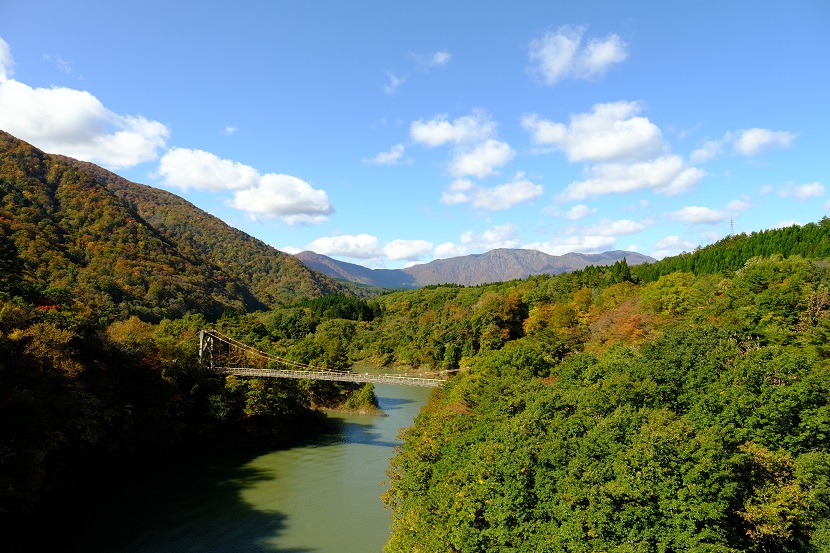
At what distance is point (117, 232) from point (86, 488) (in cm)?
4653

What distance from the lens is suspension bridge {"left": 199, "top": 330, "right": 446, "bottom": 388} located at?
26953mm

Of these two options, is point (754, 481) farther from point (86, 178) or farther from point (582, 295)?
point (86, 178)

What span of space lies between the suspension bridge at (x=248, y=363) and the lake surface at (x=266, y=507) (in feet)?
13.8

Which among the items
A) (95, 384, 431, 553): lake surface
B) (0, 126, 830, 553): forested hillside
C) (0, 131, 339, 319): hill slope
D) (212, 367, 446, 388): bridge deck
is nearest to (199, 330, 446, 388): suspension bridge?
(212, 367, 446, 388): bridge deck

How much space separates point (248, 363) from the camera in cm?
3344

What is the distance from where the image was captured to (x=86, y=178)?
62.7 metres

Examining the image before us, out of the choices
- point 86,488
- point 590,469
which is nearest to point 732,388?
point 590,469

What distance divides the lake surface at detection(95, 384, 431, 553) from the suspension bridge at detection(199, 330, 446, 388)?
4.20 metres

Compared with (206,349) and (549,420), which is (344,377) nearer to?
(206,349)

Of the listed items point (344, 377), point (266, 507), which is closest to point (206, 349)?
point (344, 377)

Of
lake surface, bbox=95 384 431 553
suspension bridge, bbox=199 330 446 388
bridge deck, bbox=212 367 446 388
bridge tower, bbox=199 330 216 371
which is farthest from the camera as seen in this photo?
bridge tower, bbox=199 330 216 371

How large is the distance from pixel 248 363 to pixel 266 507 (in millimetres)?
16478

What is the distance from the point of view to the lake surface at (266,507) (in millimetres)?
15555

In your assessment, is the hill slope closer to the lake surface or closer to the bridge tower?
the bridge tower
